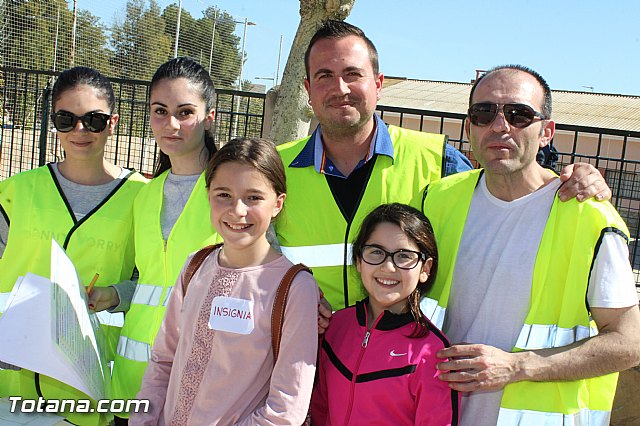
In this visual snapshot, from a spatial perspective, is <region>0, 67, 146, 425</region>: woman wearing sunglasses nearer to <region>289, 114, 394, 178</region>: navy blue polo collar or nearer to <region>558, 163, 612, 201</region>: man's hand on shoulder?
<region>289, 114, 394, 178</region>: navy blue polo collar

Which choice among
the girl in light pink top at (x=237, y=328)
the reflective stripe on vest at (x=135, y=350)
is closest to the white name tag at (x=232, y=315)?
the girl in light pink top at (x=237, y=328)

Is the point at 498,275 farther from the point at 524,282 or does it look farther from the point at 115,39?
the point at 115,39

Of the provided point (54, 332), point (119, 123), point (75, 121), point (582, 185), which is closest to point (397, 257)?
point (582, 185)

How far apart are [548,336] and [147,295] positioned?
1.68m

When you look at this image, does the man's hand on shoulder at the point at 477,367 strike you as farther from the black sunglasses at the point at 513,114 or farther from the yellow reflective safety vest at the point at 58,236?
the yellow reflective safety vest at the point at 58,236

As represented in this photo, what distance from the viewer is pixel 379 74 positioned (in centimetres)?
317

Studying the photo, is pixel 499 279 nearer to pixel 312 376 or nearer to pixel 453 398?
pixel 453 398

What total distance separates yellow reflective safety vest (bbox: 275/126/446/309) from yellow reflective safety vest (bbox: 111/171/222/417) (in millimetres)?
376

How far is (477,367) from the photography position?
2162 millimetres

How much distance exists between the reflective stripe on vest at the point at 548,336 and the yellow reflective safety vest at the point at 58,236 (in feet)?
6.12

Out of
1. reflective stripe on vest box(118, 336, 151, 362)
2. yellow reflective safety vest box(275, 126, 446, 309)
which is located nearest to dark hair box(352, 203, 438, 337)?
yellow reflective safety vest box(275, 126, 446, 309)

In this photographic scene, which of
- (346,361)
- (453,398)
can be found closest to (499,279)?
(453,398)

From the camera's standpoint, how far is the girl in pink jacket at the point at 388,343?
2148mm

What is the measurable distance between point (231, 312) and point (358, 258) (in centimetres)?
57
